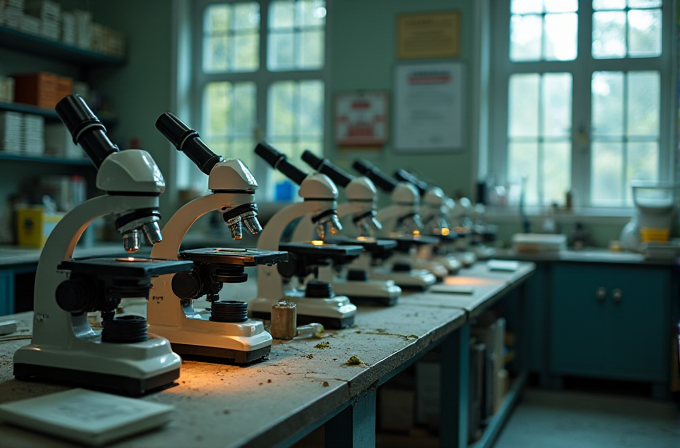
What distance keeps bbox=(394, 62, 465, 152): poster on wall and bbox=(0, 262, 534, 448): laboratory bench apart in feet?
9.42

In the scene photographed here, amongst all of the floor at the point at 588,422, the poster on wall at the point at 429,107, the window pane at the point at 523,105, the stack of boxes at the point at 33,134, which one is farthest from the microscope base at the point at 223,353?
the window pane at the point at 523,105

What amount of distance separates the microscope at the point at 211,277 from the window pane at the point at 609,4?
4284 mm

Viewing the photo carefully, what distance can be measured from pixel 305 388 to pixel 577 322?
3.54 metres

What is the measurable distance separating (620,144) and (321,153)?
224cm

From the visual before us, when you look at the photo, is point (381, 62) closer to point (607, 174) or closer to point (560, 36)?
point (560, 36)

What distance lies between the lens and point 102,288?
4.48 feet

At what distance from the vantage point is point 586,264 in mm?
4414

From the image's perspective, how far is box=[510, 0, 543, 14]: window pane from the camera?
522cm

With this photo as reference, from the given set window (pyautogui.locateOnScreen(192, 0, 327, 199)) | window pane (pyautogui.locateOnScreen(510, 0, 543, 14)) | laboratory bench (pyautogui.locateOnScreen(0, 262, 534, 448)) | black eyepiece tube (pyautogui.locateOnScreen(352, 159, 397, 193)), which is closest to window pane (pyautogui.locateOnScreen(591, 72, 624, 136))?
window pane (pyautogui.locateOnScreen(510, 0, 543, 14))

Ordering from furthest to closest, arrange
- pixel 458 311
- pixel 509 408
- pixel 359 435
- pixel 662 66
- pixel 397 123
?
pixel 397 123, pixel 662 66, pixel 509 408, pixel 458 311, pixel 359 435

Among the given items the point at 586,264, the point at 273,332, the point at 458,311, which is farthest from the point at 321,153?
the point at 273,332

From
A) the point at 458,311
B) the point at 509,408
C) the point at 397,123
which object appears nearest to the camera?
the point at 458,311

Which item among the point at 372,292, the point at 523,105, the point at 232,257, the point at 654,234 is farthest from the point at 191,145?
the point at 523,105

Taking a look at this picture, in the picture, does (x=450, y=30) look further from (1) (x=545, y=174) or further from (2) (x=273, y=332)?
(2) (x=273, y=332)
